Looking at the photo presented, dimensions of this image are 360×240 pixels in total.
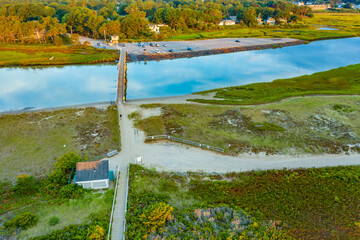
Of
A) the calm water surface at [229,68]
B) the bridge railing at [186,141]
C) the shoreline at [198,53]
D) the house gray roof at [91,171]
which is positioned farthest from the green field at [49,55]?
the house gray roof at [91,171]

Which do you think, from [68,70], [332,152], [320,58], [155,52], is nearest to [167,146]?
[332,152]

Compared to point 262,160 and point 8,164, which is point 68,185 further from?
point 262,160

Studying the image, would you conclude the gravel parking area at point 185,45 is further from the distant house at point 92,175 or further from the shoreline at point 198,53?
the distant house at point 92,175

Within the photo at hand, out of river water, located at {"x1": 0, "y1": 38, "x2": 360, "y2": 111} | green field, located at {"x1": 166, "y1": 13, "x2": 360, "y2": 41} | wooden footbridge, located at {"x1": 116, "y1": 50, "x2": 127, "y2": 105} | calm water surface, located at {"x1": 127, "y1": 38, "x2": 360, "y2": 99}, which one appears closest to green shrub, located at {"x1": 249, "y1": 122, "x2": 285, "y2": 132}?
calm water surface, located at {"x1": 127, "y1": 38, "x2": 360, "y2": 99}

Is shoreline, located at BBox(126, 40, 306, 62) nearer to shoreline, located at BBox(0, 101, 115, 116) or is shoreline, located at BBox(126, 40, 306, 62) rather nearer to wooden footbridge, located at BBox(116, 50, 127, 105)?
wooden footbridge, located at BBox(116, 50, 127, 105)

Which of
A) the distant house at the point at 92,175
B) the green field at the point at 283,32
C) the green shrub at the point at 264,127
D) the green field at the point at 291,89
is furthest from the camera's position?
the green field at the point at 283,32

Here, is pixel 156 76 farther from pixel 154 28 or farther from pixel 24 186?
pixel 154 28

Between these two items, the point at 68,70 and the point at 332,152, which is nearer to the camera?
the point at 332,152
